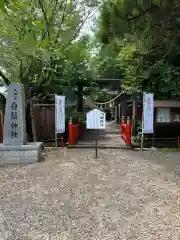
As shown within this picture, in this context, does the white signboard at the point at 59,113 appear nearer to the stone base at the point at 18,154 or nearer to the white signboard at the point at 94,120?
the white signboard at the point at 94,120

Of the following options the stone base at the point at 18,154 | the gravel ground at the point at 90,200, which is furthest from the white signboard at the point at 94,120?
the stone base at the point at 18,154

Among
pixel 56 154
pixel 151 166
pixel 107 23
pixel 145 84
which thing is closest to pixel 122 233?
pixel 151 166

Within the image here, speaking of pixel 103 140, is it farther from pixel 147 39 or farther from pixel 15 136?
pixel 15 136

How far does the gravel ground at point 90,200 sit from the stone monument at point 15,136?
48cm

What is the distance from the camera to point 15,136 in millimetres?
7746

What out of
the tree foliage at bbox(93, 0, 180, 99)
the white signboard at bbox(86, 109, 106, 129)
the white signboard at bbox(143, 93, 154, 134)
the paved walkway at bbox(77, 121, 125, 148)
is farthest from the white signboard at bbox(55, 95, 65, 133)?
the white signboard at bbox(143, 93, 154, 134)

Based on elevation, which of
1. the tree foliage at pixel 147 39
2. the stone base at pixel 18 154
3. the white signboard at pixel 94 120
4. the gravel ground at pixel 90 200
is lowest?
the gravel ground at pixel 90 200

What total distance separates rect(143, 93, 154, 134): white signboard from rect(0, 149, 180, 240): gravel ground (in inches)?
90.9

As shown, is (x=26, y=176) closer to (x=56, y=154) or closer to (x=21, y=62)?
(x=56, y=154)

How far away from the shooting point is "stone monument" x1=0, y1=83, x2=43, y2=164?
7500 millimetres

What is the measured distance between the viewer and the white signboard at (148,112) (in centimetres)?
969

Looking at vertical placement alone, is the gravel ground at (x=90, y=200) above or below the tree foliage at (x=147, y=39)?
below

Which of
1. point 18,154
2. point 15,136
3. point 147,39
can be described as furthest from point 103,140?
point 18,154

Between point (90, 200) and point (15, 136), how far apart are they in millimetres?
3855
